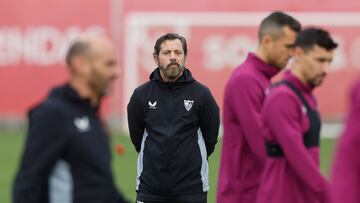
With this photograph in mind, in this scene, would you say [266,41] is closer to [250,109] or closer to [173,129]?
[250,109]

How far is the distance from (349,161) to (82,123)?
136 centimetres

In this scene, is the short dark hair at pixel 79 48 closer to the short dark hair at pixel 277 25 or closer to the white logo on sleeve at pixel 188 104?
the short dark hair at pixel 277 25

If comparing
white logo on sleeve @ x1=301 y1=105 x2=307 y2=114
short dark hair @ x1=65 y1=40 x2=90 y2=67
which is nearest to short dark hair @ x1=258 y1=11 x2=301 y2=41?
white logo on sleeve @ x1=301 y1=105 x2=307 y2=114

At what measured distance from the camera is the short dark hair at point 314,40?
6.96 meters

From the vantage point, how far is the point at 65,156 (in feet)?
20.2

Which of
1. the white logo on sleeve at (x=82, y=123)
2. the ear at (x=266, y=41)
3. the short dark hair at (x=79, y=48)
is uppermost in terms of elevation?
the short dark hair at (x=79, y=48)

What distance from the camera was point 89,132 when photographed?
6195 millimetres

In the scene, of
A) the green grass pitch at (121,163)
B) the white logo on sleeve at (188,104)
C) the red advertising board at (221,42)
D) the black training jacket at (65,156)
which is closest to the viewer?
the black training jacket at (65,156)

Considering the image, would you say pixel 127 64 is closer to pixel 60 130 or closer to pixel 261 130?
pixel 261 130

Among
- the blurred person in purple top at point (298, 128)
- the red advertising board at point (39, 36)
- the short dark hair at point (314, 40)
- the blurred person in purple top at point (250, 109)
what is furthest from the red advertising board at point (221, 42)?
the short dark hair at point (314, 40)

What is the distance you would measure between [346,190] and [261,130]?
5.57ft

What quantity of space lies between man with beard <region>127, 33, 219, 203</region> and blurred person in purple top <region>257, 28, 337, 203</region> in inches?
65.8

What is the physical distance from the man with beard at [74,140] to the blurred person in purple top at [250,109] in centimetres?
→ 171

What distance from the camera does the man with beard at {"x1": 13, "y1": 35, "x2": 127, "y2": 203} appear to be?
20.0 feet
